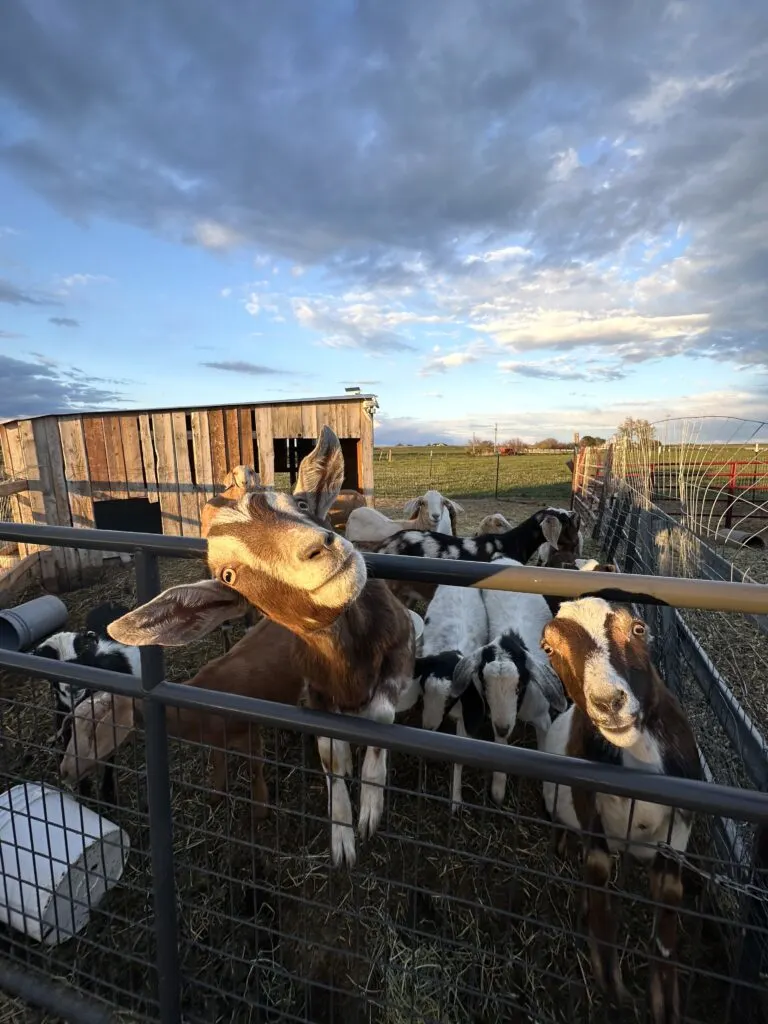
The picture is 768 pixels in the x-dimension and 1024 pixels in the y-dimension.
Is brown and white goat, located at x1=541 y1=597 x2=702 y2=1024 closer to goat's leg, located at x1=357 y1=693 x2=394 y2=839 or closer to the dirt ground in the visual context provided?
the dirt ground

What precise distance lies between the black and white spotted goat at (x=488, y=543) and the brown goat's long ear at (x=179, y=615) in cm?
468

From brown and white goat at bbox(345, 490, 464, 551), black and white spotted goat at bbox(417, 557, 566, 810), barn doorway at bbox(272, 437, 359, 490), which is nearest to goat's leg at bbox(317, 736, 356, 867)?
black and white spotted goat at bbox(417, 557, 566, 810)

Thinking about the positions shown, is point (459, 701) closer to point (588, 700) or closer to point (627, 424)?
point (588, 700)

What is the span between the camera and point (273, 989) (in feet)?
8.36

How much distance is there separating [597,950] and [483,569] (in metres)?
2.13

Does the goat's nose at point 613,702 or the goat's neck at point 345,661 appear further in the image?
the goat's neck at point 345,661

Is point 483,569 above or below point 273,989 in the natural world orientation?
above

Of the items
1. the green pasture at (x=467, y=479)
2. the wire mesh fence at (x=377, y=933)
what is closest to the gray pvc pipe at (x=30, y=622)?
the wire mesh fence at (x=377, y=933)

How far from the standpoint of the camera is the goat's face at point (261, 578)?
170cm

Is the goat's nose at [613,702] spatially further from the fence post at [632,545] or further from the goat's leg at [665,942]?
the fence post at [632,545]

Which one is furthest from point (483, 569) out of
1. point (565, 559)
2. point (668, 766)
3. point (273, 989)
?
point (565, 559)

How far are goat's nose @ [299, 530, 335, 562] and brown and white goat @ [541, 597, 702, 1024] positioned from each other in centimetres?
102

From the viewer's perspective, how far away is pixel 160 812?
6.49 feet

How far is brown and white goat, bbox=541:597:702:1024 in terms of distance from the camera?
2029mm
